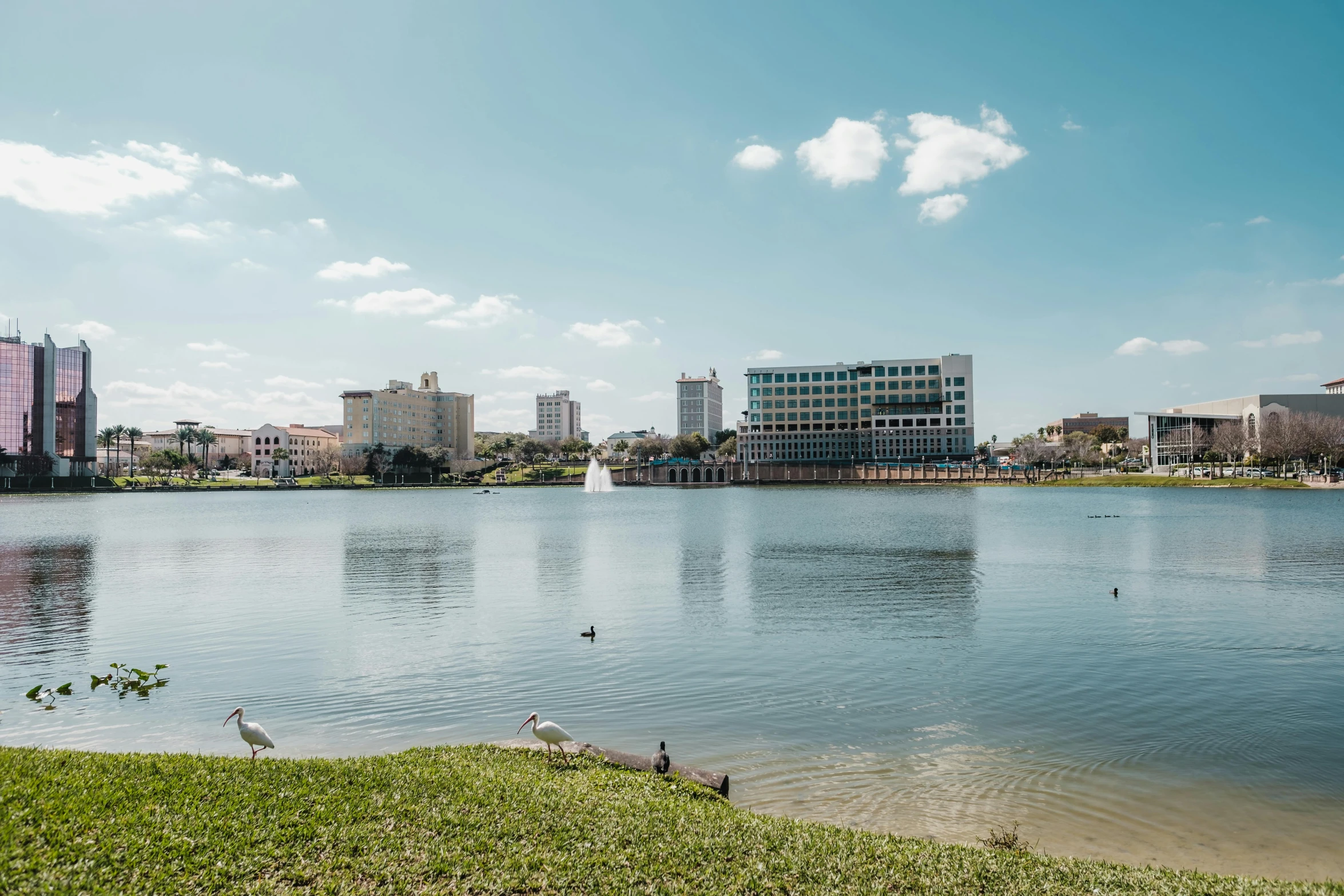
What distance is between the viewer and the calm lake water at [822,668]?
12273 millimetres

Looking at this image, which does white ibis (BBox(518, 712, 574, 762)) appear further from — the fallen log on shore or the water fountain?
the water fountain

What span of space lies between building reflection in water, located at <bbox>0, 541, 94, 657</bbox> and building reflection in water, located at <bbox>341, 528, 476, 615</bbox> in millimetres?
9100

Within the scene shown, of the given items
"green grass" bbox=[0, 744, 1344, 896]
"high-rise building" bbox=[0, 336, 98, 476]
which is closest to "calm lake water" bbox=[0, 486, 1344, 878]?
"green grass" bbox=[0, 744, 1344, 896]

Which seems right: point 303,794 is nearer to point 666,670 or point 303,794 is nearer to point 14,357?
point 666,670

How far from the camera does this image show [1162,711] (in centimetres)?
1636

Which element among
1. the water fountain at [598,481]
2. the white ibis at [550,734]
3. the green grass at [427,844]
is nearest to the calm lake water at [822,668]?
the green grass at [427,844]

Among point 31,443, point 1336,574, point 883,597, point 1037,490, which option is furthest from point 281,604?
point 31,443

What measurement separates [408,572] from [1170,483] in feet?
463

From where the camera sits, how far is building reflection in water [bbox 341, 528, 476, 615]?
102ft

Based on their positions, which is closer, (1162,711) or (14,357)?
(1162,711)

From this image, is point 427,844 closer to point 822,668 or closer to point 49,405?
point 822,668

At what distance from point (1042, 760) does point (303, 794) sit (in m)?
12.0

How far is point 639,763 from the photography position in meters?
12.0

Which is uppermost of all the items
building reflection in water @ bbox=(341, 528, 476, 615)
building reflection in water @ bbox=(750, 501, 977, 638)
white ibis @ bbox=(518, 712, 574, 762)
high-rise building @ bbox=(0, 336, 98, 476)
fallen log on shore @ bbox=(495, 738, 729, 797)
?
high-rise building @ bbox=(0, 336, 98, 476)
